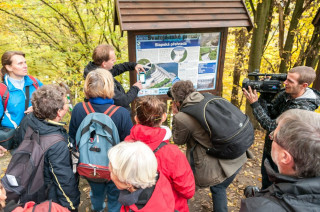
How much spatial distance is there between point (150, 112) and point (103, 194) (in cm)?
141

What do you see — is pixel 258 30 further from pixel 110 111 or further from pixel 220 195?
pixel 110 111

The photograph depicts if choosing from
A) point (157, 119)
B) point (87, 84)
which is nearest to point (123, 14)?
point (87, 84)

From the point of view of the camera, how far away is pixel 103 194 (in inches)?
106

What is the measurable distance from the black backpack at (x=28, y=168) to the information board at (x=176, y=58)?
6.68 feet

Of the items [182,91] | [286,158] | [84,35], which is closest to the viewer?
[286,158]

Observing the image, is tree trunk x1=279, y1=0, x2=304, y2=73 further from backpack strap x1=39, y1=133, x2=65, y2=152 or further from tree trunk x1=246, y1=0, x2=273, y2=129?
backpack strap x1=39, y1=133, x2=65, y2=152

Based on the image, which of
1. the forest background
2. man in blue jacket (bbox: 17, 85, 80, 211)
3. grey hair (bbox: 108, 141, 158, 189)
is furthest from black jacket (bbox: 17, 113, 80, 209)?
the forest background

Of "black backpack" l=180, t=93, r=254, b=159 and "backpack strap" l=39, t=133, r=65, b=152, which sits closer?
"backpack strap" l=39, t=133, r=65, b=152

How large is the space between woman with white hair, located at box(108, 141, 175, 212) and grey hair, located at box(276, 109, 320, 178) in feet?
2.91

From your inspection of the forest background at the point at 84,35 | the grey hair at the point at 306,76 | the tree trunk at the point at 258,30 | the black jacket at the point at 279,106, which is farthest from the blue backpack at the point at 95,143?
the tree trunk at the point at 258,30

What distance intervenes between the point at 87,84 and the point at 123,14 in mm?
1475

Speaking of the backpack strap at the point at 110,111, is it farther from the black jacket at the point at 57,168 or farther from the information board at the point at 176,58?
the information board at the point at 176,58

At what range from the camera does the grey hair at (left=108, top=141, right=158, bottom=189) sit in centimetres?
146

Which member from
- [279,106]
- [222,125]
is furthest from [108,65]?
[279,106]
